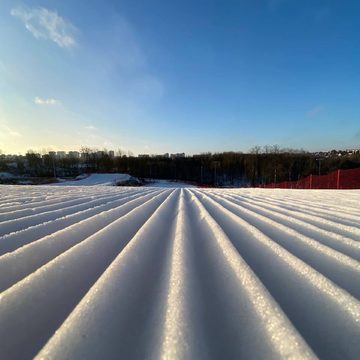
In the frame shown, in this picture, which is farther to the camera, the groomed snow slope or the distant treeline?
the distant treeline

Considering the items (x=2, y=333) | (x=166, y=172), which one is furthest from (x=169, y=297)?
(x=166, y=172)

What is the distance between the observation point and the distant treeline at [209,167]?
65688 millimetres

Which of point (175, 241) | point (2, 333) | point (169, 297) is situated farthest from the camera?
point (175, 241)

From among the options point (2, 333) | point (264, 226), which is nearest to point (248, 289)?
point (2, 333)

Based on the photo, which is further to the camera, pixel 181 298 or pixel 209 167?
pixel 209 167

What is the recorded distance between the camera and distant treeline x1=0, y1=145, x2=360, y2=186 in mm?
65688

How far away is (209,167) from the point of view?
7800 cm

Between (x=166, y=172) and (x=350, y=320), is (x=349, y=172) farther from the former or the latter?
(x=166, y=172)

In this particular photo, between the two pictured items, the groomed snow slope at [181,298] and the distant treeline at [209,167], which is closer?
the groomed snow slope at [181,298]

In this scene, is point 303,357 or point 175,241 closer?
point 303,357

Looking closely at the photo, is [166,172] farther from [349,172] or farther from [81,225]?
[81,225]

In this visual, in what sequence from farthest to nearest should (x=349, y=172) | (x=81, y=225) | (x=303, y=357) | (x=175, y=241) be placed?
(x=349, y=172), (x=81, y=225), (x=175, y=241), (x=303, y=357)

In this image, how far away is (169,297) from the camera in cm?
118

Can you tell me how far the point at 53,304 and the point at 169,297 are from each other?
0.54 m
